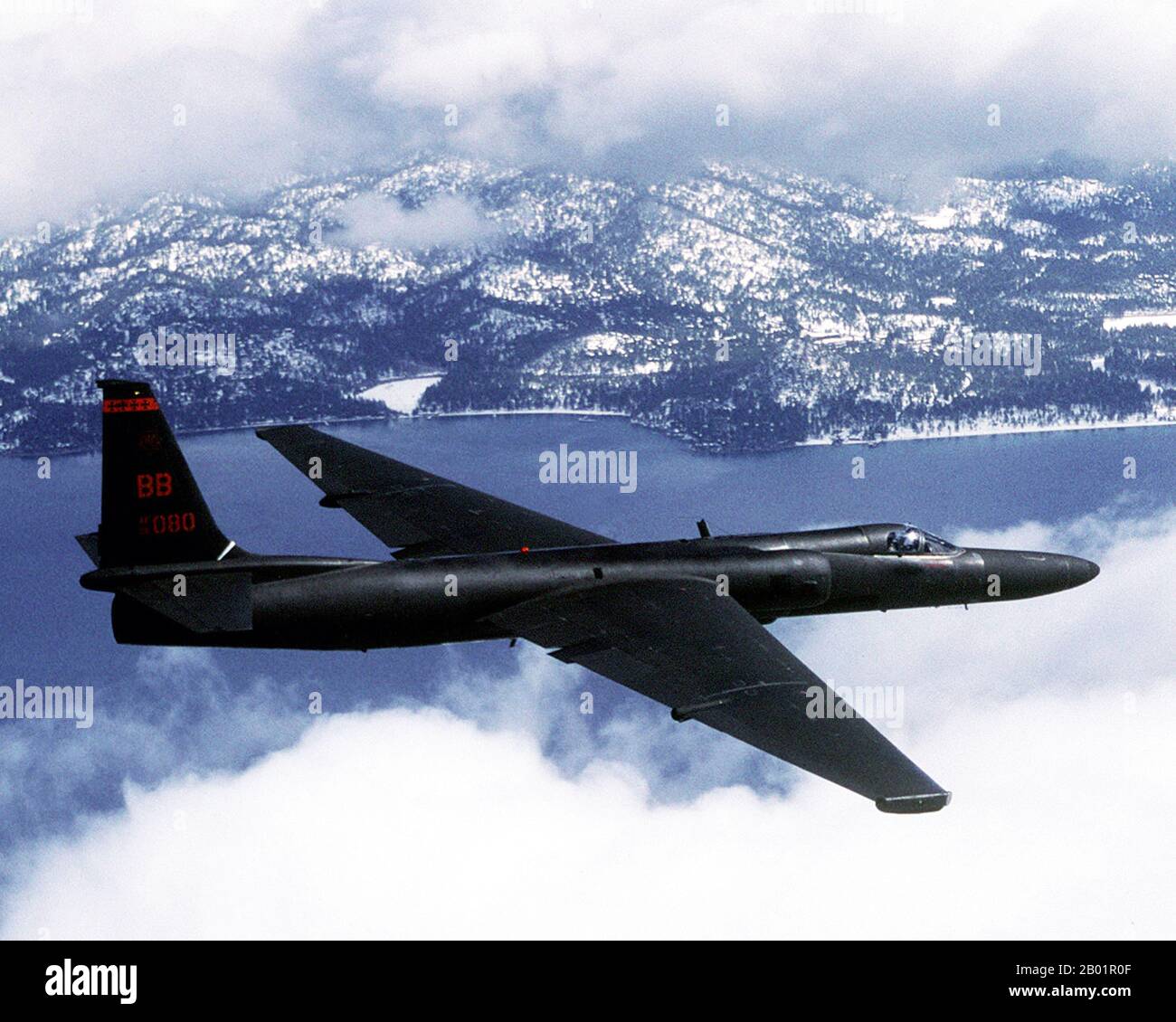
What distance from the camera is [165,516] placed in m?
37.6

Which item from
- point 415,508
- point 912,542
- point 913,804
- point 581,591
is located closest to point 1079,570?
point 912,542

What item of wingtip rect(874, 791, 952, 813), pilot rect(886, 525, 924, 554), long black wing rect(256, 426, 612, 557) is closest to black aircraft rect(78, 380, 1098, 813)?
pilot rect(886, 525, 924, 554)

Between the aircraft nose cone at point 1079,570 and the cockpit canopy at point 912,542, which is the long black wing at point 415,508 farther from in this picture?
the aircraft nose cone at point 1079,570

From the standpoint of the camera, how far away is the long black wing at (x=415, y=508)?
49375mm

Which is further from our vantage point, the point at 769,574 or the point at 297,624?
the point at 769,574

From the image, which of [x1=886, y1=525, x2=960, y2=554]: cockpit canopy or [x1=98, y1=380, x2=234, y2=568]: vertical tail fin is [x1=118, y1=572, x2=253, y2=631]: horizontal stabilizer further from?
[x1=886, y1=525, x2=960, y2=554]: cockpit canopy

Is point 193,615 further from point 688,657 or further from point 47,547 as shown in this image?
point 47,547

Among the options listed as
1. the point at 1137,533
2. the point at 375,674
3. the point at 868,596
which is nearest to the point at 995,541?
the point at 1137,533

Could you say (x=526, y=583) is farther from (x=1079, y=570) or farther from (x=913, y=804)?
(x=1079, y=570)

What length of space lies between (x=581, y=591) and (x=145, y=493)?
14540mm

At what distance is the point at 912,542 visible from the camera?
47281 mm

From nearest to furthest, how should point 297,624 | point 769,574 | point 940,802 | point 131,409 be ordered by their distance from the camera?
point 940,802 < point 131,409 < point 297,624 < point 769,574

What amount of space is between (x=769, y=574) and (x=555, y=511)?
512 ft

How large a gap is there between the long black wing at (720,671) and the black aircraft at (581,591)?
0.07 m
